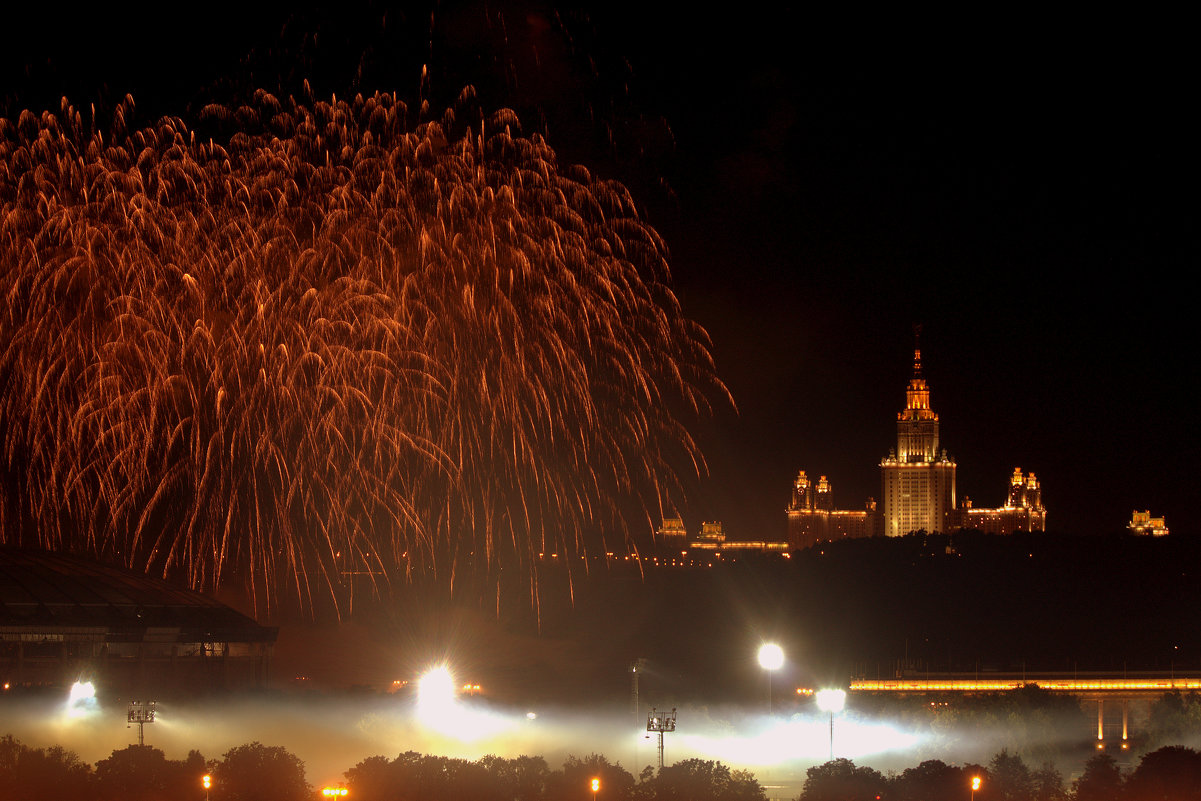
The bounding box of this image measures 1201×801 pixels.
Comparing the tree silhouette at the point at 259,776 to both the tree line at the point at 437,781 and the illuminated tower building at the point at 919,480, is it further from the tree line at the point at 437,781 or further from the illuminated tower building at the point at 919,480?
the illuminated tower building at the point at 919,480

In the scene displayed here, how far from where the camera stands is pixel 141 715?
3762cm

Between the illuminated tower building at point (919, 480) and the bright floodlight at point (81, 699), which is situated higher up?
the illuminated tower building at point (919, 480)

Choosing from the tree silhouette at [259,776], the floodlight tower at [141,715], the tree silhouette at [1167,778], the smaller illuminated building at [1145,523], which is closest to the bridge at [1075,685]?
the tree silhouette at [1167,778]

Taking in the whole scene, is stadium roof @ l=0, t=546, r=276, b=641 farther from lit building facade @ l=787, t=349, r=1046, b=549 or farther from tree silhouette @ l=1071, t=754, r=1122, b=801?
lit building facade @ l=787, t=349, r=1046, b=549

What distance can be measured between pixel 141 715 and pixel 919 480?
163 meters

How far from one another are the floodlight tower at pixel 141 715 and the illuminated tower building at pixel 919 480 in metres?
159

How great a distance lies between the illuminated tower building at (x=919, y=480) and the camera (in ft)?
633

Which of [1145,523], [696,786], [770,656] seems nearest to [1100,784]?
[770,656]

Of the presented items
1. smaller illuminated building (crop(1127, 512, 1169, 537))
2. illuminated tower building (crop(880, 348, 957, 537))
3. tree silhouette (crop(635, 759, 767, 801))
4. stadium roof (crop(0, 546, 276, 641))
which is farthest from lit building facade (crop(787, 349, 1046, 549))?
tree silhouette (crop(635, 759, 767, 801))

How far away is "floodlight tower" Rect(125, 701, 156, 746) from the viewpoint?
34688 mm

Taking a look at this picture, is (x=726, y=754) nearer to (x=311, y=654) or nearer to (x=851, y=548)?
(x=311, y=654)

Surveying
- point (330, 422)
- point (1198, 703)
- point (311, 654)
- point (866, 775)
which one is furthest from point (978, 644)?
point (330, 422)

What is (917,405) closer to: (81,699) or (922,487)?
(922,487)

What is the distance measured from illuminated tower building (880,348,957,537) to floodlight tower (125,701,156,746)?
159 m
